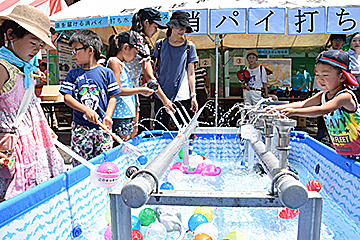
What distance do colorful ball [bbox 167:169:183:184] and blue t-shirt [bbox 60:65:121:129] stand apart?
Answer: 1.03 m

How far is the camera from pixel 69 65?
815 cm

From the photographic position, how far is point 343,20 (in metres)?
5.51

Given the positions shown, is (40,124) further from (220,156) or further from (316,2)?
Result: (316,2)

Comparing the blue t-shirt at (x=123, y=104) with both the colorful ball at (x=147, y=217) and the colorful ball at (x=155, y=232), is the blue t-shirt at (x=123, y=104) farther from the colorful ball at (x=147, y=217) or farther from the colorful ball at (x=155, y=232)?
the colorful ball at (x=155, y=232)

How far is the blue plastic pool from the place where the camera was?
4.36 feet

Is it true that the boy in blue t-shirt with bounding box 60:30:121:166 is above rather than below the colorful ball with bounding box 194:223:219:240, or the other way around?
above

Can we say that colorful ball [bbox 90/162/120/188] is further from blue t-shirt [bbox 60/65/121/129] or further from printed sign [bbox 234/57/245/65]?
printed sign [bbox 234/57/245/65]

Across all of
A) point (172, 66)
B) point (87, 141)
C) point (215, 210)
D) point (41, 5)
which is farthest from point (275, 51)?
point (87, 141)

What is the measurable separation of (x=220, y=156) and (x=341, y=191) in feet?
6.25

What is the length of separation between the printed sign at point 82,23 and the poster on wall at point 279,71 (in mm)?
6906

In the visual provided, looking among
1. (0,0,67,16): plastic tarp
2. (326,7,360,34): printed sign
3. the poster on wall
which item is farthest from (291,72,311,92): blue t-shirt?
(0,0,67,16): plastic tarp

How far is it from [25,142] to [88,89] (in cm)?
80

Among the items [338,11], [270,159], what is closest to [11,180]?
[270,159]

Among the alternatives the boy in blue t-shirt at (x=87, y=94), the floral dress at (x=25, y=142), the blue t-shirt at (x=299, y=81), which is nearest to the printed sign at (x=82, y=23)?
the boy in blue t-shirt at (x=87, y=94)
